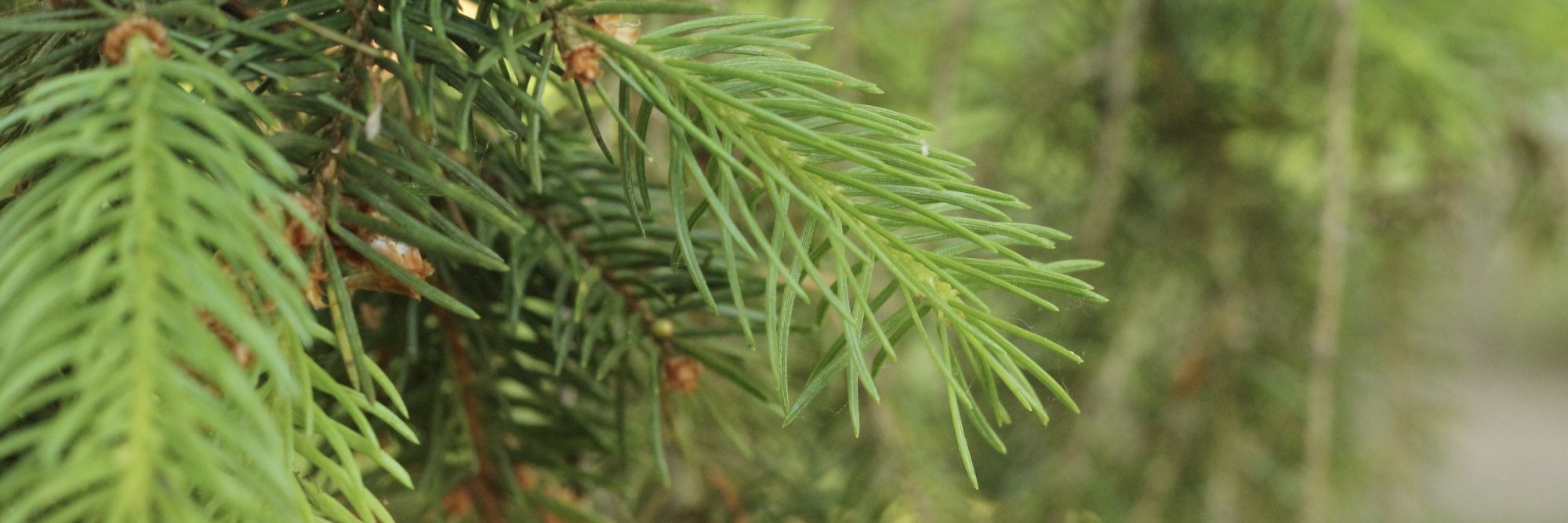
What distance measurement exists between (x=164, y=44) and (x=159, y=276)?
45 millimetres

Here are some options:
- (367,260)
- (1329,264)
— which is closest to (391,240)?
(367,260)

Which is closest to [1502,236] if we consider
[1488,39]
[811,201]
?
[1488,39]

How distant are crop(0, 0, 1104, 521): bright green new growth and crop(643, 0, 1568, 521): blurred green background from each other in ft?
0.95

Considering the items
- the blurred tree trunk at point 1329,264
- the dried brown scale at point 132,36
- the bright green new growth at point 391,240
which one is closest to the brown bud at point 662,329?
→ the bright green new growth at point 391,240

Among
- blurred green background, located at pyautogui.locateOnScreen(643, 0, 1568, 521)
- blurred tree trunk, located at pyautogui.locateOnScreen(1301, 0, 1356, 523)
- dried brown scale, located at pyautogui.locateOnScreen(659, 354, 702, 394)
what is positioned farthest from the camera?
blurred green background, located at pyautogui.locateOnScreen(643, 0, 1568, 521)

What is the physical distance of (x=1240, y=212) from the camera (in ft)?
2.04

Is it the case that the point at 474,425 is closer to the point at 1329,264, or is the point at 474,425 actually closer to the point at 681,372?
the point at 681,372

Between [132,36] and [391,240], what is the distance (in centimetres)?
5

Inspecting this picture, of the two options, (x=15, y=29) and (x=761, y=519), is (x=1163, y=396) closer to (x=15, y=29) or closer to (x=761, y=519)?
(x=761, y=519)

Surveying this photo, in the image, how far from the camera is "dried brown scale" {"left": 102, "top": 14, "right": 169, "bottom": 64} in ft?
0.51

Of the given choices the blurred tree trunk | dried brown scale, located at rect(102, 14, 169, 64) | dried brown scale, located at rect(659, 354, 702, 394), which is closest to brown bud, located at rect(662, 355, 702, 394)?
dried brown scale, located at rect(659, 354, 702, 394)

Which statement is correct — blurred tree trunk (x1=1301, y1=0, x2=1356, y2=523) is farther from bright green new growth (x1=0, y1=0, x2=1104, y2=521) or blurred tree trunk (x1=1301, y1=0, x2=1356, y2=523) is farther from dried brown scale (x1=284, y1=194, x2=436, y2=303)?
dried brown scale (x1=284, y1=194, x2=436, y2=303)

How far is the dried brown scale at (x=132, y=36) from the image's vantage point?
16cm

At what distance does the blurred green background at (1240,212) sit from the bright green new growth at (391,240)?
288 mm
